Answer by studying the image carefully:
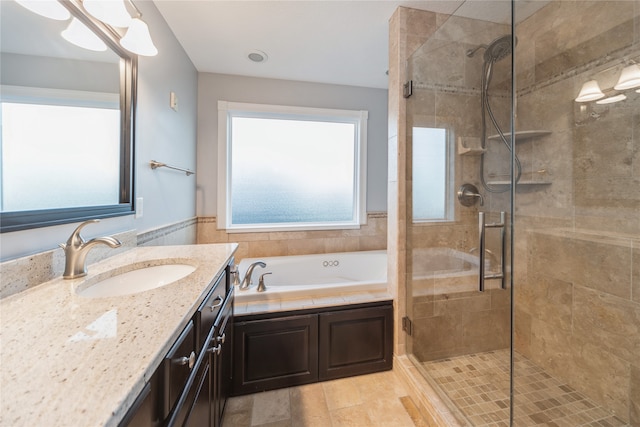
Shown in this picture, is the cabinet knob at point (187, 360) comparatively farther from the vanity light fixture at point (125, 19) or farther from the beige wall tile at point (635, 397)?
the beige wall tile at point (635, 397)

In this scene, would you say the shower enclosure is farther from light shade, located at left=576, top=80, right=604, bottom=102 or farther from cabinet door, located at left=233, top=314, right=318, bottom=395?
cabinet door, located at left=233, top=314, right=318, bottom=395

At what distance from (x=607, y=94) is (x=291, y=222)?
2442 mm

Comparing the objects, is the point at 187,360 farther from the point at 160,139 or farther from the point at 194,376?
the point at 160,139

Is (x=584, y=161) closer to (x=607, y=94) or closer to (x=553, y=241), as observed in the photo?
(x=607, y=94)

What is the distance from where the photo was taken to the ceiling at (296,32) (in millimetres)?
1607

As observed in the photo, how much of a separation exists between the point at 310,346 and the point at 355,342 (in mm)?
302

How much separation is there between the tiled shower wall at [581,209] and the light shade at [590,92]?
0.03 meters

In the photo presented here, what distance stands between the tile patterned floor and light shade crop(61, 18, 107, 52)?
6.27 ft

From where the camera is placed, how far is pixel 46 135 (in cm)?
87

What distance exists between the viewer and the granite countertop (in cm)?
35

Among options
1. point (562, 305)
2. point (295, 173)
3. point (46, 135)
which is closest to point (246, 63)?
point (295, 173)

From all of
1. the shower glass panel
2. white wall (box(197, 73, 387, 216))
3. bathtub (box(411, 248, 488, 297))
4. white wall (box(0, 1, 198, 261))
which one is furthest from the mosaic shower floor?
white wall (box(0, 1, 198, 261))

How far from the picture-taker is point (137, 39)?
1.17m

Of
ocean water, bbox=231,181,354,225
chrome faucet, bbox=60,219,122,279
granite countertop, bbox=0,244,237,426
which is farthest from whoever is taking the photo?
ocean water, bbox=231,181,354,225
